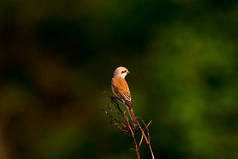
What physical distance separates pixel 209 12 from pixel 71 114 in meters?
4.67

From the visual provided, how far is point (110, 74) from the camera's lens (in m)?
12.4

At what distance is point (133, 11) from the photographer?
44.2 feet

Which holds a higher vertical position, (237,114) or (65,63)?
(65,63)

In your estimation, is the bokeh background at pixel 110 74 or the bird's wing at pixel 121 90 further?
the bokeh background at pixel 110 74

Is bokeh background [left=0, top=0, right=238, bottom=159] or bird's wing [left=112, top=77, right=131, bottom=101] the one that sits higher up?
bokeh background [left=0, top=0, right=238, bottom=159]

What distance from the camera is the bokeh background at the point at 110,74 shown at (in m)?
10.5

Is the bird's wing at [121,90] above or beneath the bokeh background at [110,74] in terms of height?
beneath

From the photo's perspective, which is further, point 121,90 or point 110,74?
point 110,74

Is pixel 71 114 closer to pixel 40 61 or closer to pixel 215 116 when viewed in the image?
pixel 40 61

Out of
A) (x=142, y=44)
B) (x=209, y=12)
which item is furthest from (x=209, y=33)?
(x=142, y=44)

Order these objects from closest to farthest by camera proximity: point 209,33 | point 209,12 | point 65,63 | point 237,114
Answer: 1. point 237,114
2. point 209,33
3. point 209,12
4. point 65,63

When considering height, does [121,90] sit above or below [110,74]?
below

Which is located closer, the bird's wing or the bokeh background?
the bird's wing

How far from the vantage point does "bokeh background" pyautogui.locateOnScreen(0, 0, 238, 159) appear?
10469 mm
